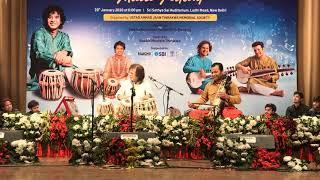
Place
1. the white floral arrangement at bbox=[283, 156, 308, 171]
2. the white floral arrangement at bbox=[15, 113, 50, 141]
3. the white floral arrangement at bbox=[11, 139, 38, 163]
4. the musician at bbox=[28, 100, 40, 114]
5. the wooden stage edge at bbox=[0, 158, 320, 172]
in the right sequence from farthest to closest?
1. the musician at bbox=[28, 100, 40, 114]
2. the white floral arrangement at bbox=[15, 113, 50, 141]
3. the white floral arrangement at bbox=[11, 139, 38, 163]
4. the wooden stage edge at bbox=[0, 158, 320, 172]
5. the white floral arrangement at bbox=[283, 156, 308, 171]

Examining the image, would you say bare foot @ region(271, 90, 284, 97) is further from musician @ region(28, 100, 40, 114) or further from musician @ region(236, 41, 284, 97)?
musician @ region(28, 100, 40, 114)

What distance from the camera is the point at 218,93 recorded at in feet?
27.3

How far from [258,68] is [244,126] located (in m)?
2.27

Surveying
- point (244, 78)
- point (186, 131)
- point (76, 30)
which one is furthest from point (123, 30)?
point (186, 131)

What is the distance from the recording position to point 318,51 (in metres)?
8.29

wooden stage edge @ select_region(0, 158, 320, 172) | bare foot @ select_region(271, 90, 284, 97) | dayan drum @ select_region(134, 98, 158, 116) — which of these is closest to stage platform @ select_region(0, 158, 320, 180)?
wooden stage edge @ select_region(0, 158, 320, 172)

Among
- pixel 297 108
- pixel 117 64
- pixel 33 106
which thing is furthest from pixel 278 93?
pixel 33 106

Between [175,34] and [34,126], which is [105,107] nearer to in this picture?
[175,34]

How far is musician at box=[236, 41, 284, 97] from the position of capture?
326 inches

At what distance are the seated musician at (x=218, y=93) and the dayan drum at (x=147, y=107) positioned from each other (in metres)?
0.55

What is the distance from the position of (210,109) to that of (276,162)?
102 inches

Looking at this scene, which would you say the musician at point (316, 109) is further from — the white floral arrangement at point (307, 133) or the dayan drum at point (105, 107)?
the dayan drum at point (105, 107)

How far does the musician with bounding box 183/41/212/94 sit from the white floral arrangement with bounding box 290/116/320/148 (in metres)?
2.26

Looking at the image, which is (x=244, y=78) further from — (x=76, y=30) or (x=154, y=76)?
(x=76, y=30)
